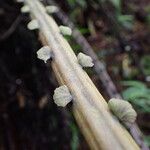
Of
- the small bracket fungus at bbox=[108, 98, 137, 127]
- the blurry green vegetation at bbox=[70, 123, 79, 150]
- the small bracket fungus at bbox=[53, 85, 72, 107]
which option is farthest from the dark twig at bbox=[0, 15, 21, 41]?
the small bracket fungus at bbox=[108, 98, 137, 127]

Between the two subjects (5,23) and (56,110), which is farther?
(5,23)

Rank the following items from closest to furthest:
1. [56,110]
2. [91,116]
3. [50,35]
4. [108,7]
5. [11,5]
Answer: [91,116] < [50,35] < [56,110] < [11,5] < [108,7]

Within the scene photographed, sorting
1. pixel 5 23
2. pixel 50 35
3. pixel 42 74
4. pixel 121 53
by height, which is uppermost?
pixel 50 35

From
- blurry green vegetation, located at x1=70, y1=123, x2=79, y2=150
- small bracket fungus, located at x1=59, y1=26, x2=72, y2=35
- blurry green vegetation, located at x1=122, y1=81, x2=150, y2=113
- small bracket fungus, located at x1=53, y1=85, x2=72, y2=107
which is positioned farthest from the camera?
blurry green vegetation, located at x1=70, y1=123, x2=79, y2=150

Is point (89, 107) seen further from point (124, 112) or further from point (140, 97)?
point (140, 97)

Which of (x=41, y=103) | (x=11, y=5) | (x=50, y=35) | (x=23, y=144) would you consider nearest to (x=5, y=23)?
(x=11, y=5)

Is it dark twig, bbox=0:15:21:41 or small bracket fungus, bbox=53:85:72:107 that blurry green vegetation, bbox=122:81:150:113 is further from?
dark twig, bbox=0:15:21:41

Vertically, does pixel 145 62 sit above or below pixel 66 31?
below

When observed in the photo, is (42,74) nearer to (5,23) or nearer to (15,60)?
(15,60)

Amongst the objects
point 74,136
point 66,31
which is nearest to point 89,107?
point 66,31
